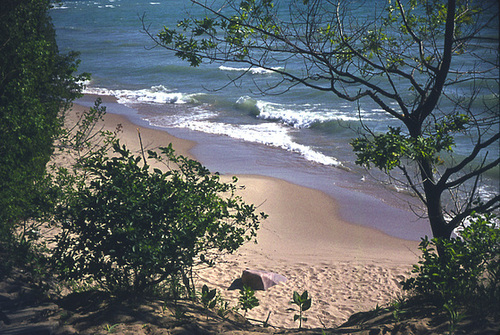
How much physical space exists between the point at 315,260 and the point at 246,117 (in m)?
11.6

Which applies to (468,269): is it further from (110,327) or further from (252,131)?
(252,131)

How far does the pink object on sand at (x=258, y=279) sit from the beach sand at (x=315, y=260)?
0.39ft

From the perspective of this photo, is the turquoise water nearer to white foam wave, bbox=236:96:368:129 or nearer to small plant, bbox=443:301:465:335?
white foam wave, bbox=236:96:368:129

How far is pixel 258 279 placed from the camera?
7.01 metres

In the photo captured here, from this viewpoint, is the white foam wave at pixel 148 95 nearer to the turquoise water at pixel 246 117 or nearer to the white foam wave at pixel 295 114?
the turquoise water at pixel 246 117

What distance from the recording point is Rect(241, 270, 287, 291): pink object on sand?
7.01 metres

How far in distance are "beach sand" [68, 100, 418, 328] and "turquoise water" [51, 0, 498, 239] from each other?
2.10 feet

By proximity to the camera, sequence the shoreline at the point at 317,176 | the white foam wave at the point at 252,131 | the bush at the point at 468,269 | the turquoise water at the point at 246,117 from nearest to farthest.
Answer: the bush at the point at 468,269 < the shoreline at the point at 317,176 < the turquoise water at the point at 246,117 < the white foam wave at the point at 252,131

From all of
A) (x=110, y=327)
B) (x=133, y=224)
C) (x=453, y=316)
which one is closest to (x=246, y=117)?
(x=133, y=224)

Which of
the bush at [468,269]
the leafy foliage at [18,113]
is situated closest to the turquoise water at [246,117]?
the bush at [468,269]

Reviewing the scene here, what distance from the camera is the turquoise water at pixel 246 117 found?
12.5m

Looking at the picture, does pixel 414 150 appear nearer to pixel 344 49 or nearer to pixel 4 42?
pixel 344 49

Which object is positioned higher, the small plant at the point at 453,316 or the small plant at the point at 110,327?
the small plant at the point at 453,316

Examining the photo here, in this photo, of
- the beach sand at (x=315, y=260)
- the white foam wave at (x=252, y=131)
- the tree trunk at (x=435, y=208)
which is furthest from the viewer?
the white foam wave at (x=252, y=131)
